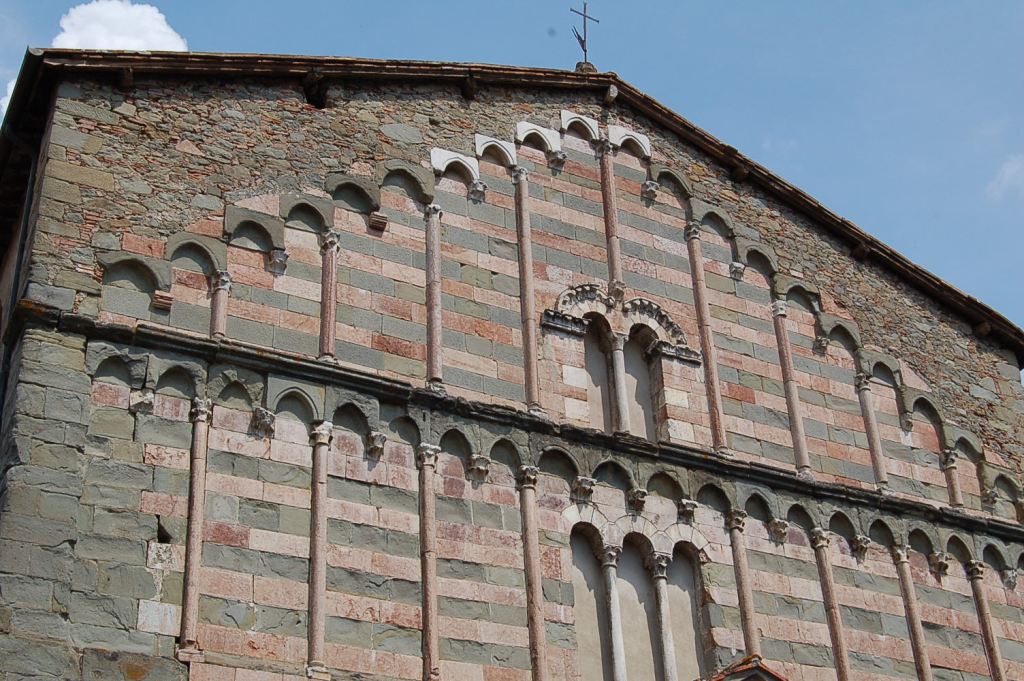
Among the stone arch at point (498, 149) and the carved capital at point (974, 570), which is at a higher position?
the stone arch at point (498, 149)

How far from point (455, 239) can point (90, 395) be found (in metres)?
3.92

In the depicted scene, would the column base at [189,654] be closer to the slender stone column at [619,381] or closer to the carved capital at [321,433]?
the carved capital at [321,433]

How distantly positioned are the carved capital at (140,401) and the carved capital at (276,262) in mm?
1731

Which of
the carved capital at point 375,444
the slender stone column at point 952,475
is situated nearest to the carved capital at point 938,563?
the slender stone column at point 952,475

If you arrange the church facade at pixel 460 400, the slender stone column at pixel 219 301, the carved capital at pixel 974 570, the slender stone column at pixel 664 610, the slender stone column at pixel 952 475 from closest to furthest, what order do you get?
the church facade at pixel 460 400, the slender stone column at pixel 219 301, the slender stone column at pixel 664 610, the carved capital at pixel 974 570, the slender stone column at pixel 952 475

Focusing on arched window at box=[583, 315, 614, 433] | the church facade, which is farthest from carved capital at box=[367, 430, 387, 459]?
arched window at box=[583, 315, 614, 433]

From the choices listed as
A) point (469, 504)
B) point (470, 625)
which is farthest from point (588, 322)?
point (470, 625)

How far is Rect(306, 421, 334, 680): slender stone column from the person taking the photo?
11180 mm

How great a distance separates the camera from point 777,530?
14.0 m

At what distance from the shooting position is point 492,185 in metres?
14.6

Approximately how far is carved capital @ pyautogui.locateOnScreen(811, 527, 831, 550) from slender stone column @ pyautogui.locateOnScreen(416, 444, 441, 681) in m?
3.82

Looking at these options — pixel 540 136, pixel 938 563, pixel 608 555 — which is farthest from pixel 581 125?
pixel 938 563

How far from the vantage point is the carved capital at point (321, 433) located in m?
12.1

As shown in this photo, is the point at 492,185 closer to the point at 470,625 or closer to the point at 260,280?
the point at 260,280
